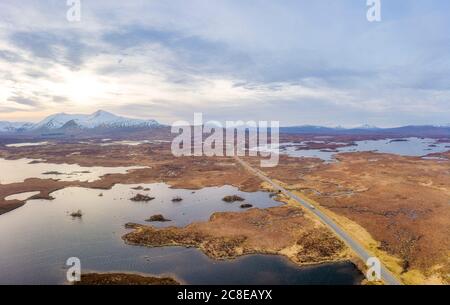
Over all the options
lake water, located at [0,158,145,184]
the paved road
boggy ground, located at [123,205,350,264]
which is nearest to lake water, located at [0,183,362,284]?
boggy ground, located at [123,205,350,264]

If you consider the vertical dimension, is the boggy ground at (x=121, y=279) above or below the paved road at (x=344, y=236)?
below

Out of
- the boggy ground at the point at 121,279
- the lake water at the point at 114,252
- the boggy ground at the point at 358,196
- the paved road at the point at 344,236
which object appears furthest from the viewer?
the boggy ground at the point at 358,196

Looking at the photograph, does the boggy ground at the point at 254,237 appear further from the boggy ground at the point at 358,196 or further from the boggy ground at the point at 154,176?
the boggy ground at the point at 154,176

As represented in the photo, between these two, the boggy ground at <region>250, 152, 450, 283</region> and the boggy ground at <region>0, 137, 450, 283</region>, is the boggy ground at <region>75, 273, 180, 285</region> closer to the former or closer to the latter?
the boggy ground at <region>0, 137, 450, 283</region>

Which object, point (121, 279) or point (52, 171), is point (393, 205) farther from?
point (52, 171)

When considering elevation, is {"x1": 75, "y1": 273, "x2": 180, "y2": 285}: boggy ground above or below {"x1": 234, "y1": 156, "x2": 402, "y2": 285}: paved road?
below

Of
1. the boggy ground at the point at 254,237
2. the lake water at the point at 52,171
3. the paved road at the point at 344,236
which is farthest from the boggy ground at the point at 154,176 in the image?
the boggy ground at the point at 254,237

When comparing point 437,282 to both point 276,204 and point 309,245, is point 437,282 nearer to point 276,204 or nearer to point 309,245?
point 309,245
